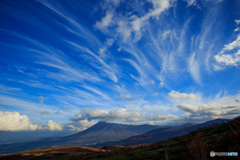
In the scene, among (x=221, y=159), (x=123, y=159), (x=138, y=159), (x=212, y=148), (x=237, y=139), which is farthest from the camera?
(x=123, y=159)

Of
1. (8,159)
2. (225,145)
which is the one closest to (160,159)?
(225,145)

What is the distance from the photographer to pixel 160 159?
1630cm

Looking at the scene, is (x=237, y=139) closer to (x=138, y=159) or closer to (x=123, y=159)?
(x=138, y=159)

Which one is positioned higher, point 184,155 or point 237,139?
point 237,139

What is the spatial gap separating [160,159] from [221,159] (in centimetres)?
709

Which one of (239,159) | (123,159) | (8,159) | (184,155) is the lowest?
(8,159)

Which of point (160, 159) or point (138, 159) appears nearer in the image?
point (160, 159)

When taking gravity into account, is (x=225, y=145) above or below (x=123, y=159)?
above

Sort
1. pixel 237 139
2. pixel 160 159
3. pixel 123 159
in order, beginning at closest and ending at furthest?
pixel 237 139, pixel 160 159, pixel 123 159

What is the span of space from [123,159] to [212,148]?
13142 millimetres

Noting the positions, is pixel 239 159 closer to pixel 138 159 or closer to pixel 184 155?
pixel 184 155

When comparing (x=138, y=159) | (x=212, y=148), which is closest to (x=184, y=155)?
(x=212, y=148)

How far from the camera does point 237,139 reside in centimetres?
1302

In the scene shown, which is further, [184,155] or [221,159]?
[184,155]
